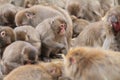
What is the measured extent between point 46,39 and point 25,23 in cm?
123

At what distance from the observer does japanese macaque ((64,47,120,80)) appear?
474cm

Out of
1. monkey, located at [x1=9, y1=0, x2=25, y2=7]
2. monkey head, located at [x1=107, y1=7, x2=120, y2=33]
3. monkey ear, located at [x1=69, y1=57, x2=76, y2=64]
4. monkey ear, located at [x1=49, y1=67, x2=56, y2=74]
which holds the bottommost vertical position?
monkey ear, located at [x1=49, y1=67, x2=56, y2=74]

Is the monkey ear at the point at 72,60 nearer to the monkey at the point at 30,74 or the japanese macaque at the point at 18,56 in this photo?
the monkey at the point at 30,74

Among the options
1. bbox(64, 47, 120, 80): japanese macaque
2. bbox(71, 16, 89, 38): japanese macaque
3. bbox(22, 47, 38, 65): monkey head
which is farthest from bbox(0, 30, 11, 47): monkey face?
bbox(64, 47, 120, 80): japanese macaque

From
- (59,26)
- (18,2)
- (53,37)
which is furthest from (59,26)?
(18,2)

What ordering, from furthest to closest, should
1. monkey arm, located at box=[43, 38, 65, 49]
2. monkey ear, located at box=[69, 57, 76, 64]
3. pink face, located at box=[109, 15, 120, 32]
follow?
monkey arm, located at box=[43, 38, 65, 49] < pink face, located at box=[109, 15, 120, 32] < monkey ear, located at box=[69, 57, 76, 64]

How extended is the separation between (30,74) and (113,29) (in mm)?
1265

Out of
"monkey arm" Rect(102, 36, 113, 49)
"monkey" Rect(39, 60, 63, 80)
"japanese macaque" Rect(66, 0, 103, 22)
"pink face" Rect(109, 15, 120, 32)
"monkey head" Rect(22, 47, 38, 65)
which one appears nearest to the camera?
"monkey" Rect(39, 60, 63, 80)

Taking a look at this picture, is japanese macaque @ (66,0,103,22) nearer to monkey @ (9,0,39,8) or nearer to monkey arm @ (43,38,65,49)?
monkey @ (9,0,39,8)

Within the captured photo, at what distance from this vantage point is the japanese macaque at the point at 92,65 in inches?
187

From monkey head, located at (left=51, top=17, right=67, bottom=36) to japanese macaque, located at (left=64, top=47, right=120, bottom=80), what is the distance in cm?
236

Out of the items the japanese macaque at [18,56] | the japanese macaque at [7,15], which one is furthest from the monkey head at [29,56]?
the japanese macaque at [7,15]

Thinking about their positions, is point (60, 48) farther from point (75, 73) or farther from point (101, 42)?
point (75, 73)

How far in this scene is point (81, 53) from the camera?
16.0ft
